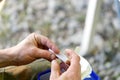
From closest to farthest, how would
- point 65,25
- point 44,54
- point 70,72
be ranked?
point 70,72
point 44,54
point 65,25

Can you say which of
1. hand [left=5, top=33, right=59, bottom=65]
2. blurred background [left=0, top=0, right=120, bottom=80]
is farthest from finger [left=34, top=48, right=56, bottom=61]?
blurred background [left=0, top=0, right=120, bottom=80]

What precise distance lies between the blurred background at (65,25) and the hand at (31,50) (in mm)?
686

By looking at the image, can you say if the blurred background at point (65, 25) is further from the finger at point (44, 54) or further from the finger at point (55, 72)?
the finger at point (55, 72)

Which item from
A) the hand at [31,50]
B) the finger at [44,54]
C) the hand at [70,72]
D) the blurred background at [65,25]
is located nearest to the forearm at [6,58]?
the hand at [31,50]

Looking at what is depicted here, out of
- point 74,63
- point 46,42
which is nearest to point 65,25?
point 46,42

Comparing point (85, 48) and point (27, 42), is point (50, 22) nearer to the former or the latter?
point (85, 48)

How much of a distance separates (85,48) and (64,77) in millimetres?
931

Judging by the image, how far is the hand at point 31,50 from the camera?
3.07 feet

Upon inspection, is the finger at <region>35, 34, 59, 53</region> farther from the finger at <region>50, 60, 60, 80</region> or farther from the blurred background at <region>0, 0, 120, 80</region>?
the blurred background at <region>0, 0, 120, 80</region>

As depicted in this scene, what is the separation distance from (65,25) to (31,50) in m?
0.77

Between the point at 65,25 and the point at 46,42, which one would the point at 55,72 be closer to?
the point at 46,42

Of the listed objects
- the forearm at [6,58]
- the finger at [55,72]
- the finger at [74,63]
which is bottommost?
the forearm at [6,58]

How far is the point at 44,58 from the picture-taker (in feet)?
3.13

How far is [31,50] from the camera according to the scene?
0.95m
